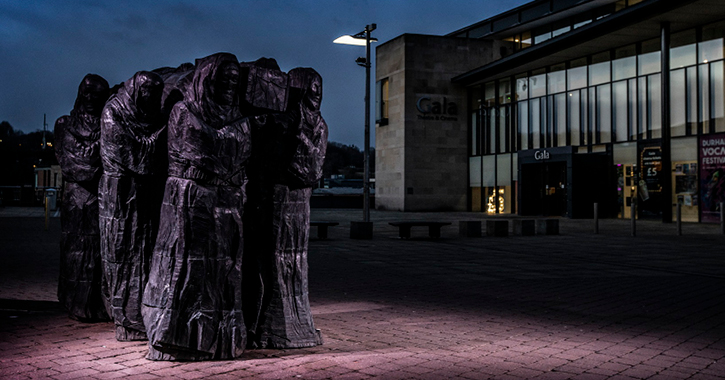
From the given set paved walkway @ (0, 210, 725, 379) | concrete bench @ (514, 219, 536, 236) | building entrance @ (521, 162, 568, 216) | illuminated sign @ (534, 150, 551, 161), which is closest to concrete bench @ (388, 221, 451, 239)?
concrete bench @ (514, 219, 536, 236)

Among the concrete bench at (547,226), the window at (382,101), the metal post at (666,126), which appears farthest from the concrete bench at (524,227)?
the window at (382,101)

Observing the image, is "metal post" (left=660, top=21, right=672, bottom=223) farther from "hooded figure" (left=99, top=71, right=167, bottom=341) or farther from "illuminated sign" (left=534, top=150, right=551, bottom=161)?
"hooded figure" (left=99, top=71, right=167, bottom=341)

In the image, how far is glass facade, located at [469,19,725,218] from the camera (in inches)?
1073

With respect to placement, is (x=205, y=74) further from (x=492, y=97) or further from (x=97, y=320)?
(x=492, y=97)

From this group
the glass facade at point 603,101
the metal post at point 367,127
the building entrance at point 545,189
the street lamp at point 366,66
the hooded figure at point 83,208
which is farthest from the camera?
the building entrance at point 545,189

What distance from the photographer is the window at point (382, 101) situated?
4194 cm

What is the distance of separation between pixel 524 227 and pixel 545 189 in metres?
14.3

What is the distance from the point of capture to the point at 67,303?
21.9 ft

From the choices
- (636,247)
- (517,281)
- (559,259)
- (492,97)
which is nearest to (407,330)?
(517,281)

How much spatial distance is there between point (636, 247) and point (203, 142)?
45.8 feet

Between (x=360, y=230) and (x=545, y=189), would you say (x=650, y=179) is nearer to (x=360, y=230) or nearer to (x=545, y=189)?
(x=545, y=189)

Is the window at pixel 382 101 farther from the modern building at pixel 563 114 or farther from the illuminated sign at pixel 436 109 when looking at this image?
the illuminated sign at pixel 436 109

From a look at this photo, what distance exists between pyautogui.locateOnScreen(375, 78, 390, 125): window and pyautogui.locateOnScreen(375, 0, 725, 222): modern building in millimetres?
91

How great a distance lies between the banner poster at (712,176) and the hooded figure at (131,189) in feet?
84.1
